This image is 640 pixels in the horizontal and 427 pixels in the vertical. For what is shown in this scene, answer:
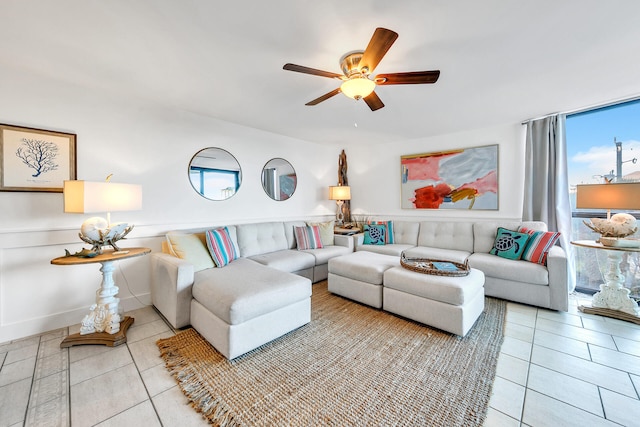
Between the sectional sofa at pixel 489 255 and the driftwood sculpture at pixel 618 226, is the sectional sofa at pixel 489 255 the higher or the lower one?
the lower one

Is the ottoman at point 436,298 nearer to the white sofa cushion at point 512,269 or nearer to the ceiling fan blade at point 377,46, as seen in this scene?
the white sofa cushion at point 512,269

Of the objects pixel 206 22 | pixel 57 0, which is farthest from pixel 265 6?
pixel 57 0

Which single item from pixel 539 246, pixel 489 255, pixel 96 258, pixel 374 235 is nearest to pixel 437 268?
pixel 489 255

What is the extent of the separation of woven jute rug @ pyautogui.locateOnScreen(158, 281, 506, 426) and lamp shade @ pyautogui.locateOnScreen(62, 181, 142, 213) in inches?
47.5

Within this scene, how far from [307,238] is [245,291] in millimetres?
1875

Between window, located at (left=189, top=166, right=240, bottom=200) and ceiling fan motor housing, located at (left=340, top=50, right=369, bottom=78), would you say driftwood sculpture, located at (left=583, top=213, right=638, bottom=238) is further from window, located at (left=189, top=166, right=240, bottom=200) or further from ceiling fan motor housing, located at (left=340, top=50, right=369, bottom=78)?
window, located at (left=189, top=166, right=240, bottom=200)

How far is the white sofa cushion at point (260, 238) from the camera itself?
3.18m

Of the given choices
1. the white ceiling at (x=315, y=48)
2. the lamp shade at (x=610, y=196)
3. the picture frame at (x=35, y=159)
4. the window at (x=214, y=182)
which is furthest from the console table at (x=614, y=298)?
the picture frame at (x=35, y=159)

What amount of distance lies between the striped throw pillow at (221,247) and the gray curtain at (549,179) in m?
3.96

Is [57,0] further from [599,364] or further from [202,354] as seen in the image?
[599,364]

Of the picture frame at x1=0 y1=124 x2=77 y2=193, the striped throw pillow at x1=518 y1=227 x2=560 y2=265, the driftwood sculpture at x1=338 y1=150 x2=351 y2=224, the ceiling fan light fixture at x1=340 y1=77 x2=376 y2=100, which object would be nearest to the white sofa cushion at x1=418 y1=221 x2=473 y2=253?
the striped throw pillow at x1=518 y1=227 x2=560 y2=265

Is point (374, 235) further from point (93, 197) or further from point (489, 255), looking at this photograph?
point (93, 197)

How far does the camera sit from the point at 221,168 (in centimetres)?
339

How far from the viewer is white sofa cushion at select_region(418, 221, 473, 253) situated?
353 centimetres
